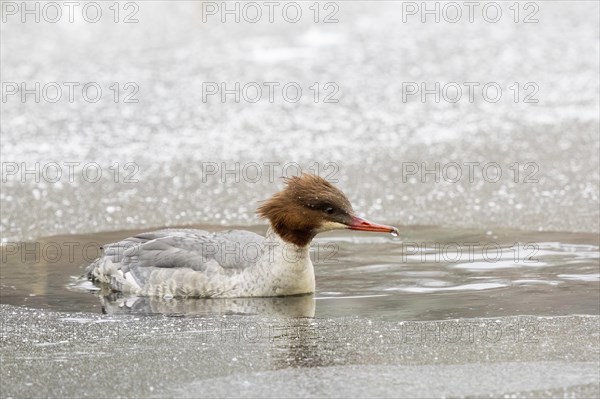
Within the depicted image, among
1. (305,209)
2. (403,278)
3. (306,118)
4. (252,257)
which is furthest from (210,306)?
(306,118)

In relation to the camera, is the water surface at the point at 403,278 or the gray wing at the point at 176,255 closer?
the water surface at the point at 403,278

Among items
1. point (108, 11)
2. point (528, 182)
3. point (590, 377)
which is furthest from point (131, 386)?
point (108, 11)

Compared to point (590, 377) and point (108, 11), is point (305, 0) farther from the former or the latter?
point (590, 377)

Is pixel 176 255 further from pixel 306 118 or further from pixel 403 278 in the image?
pixel 306 118

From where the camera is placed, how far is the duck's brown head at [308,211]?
886cm

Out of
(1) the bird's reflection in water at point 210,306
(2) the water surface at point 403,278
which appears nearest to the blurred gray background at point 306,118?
(2) the water surface at point 403,278

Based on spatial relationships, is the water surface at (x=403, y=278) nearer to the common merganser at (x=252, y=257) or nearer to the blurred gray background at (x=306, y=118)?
the common merganser at (x=252, y=257)

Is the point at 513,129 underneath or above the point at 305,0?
underneath

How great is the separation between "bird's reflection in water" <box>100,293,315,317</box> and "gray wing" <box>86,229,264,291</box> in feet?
0.70

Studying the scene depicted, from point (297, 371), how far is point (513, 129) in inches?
328

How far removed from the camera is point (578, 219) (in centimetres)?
1092

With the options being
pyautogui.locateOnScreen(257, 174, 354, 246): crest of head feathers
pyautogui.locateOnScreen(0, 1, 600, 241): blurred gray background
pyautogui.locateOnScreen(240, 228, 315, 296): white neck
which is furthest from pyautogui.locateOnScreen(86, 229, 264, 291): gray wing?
pyautogui.locateOnScreen(0, 1, 600, 241): blurred gray background

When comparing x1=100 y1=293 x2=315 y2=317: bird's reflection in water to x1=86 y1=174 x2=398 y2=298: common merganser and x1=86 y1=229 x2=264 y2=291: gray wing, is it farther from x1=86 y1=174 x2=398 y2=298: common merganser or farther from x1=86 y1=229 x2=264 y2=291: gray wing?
x1=86 y1=229 x2=264 y2=291: gray wing

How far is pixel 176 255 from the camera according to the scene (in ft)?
30.3
